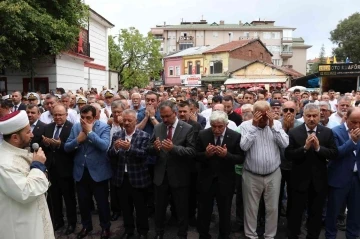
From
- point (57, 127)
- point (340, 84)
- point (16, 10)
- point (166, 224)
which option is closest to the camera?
point (57, 127)

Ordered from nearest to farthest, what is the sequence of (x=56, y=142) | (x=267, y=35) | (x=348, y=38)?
(x=56, y=142)
(x=348, y=38)
(x=267, y=35)

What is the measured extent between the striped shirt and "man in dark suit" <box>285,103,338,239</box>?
0.17 m

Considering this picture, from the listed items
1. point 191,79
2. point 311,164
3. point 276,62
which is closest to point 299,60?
point 276,62

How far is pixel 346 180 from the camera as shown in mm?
4633

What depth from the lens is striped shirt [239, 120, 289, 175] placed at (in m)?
4.62

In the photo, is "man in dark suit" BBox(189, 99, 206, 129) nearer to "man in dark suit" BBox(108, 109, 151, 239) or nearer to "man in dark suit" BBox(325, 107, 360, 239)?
"man in dark suit" BBox(108, 109, 151, 239)

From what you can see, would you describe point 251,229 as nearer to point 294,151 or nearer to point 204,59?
point 294,151

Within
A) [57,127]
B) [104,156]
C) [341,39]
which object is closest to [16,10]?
[57,127]

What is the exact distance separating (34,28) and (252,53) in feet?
120

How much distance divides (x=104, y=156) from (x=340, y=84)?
25906 mm

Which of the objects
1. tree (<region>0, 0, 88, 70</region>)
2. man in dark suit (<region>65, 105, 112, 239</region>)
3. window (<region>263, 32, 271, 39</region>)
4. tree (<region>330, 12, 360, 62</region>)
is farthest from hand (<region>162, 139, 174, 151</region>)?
window (<region>263, 32, 271, 39</region>)

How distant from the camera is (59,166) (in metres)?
5.25

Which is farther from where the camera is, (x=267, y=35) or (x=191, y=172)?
(x=267, y=35)

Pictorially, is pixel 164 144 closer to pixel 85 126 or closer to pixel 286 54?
pixel 85 126
